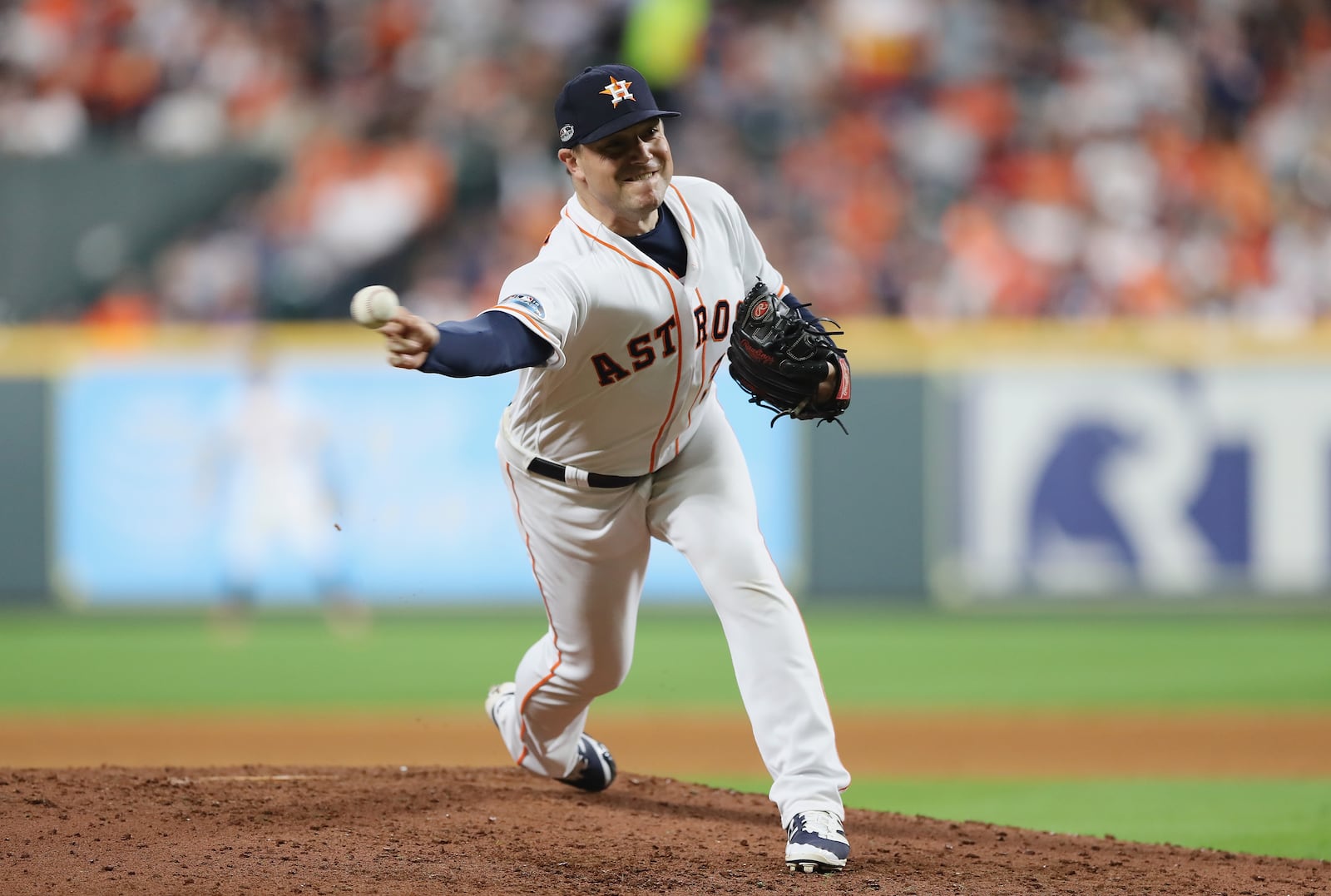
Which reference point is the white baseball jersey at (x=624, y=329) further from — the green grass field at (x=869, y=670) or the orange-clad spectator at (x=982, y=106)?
the orange-clad spectator at (x=982, y=106)

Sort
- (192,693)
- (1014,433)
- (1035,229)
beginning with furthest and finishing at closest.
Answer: (1035,229), (1014,433), (192,693)

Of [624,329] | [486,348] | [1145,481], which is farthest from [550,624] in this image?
[1145,481]

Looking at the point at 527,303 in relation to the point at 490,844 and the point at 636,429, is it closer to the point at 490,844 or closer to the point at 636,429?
the point at 636,429

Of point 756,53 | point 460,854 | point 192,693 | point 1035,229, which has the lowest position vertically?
point 460,854

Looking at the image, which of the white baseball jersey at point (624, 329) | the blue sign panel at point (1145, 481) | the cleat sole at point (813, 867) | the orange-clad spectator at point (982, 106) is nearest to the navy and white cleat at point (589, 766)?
the white baseball jersey at point (624, 329)

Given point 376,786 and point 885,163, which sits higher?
point 885,163

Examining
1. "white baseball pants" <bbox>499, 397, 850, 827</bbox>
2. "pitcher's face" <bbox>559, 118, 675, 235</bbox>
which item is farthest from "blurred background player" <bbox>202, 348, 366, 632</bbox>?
"pitcher's face" <bbox>559, 118, 675, 235</bbox>

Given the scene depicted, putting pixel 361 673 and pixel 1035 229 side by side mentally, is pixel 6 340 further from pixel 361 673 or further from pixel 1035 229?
pixel 1035 229

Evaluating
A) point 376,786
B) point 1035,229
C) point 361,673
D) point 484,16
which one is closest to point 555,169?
point 484,16
